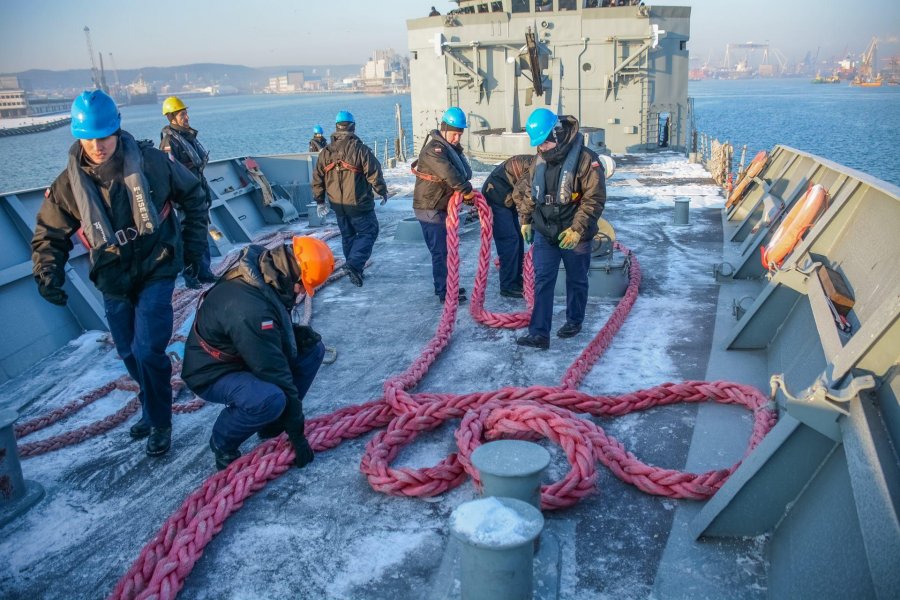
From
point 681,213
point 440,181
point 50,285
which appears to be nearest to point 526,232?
point 440,181


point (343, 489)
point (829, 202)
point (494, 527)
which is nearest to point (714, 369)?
point (829, 202)

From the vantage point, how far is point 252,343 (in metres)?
2.86

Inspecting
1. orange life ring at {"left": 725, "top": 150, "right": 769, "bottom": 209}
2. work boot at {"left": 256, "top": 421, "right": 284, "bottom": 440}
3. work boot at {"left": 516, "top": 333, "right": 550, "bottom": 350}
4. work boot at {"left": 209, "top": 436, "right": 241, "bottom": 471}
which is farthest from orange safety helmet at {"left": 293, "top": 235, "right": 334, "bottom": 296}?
orange life ring at {"left": 725, "top": 150, "right": 769, "bottom": 209}

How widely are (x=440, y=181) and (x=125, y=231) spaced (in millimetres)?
2941

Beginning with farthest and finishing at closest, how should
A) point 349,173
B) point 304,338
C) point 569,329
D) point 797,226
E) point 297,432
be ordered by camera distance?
point 349,173, point 569,329, point 797,226, point 304,338, point 297,432

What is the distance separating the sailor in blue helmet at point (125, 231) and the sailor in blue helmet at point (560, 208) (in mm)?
2241

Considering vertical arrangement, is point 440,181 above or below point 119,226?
below

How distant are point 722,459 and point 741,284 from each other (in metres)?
3.06

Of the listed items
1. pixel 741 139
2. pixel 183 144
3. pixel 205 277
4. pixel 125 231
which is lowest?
pixel 741 139

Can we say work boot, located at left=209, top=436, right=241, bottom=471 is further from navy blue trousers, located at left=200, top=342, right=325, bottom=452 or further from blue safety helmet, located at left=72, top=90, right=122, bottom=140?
blue safety helmet, located at left=72, top=90, right=122, bottom=140

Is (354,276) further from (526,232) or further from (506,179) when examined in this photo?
(526,232)

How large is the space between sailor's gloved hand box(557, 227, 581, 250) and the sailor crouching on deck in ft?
6.38

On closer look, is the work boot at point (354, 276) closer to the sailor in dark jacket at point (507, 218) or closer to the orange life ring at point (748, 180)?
the sailor in dark jacket at point (507, 218)

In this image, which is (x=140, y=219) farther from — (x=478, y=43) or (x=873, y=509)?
(x=478, y=43)
